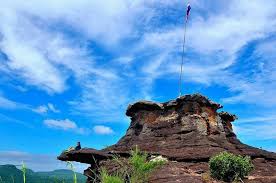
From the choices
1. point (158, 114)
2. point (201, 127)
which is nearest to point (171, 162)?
point (201, 127)

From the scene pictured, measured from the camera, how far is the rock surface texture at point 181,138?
32.4 meters

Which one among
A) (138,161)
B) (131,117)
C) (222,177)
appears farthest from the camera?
(131,117)

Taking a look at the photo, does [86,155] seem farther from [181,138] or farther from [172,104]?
[172,104]

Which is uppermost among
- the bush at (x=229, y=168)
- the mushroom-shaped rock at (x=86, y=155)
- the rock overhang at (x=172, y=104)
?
the rock overhang at (x=172, y=104)

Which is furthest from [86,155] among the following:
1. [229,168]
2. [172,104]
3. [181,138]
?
[229,168]

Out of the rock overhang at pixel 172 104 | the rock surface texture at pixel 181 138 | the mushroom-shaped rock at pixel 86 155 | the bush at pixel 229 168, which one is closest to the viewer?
the bush at pixel 229 168

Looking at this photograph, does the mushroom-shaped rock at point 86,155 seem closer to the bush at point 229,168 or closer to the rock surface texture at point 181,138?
the rock surface texture at point 181,138

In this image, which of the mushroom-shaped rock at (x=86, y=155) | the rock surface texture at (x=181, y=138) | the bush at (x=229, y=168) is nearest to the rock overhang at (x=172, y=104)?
the rock surface texture at (x=181, y=138)

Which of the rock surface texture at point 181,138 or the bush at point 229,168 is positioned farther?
the rock surface texture at point 181,138

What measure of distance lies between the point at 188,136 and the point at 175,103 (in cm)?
479

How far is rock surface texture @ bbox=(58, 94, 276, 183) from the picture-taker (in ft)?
106

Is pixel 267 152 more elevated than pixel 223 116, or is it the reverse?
pixel 223 116

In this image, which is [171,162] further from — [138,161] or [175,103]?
[138,161]

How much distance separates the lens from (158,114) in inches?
1705
